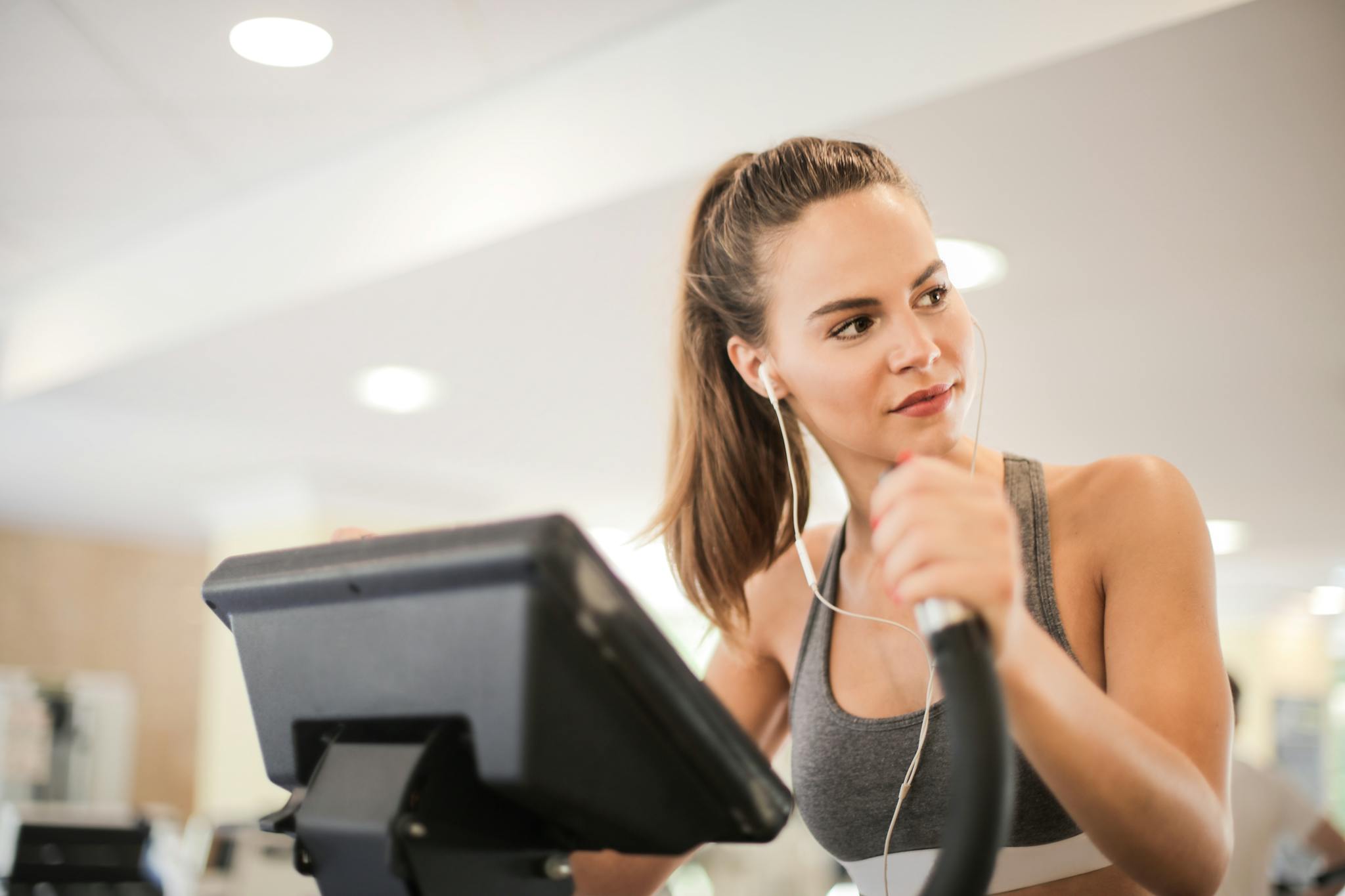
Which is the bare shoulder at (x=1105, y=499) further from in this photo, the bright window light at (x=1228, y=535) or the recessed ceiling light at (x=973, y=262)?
the bright window light at (x=1228, y=535)

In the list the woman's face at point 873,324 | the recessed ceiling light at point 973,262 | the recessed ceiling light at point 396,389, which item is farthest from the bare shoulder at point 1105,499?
the recessed ceiling light at point 396,389

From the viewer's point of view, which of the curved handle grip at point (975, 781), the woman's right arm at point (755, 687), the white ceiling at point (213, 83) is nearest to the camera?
the curved handle grip at point (975, 781)

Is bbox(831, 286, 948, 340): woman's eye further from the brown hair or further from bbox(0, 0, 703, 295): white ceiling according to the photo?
bbox(0, 0, 703, 295): white ceiling

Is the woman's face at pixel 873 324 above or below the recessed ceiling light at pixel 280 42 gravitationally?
below

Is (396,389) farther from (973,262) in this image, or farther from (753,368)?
(753,368)

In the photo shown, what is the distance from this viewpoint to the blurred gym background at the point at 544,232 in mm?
1975

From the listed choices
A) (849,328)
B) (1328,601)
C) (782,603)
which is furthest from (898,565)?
(1328,601)

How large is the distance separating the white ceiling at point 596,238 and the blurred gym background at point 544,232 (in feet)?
0.03

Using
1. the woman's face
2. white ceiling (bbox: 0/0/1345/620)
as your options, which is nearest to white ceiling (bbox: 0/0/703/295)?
white ceiling (bbox: 0/0/1345/620)

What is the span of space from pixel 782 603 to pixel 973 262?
65.7 inches

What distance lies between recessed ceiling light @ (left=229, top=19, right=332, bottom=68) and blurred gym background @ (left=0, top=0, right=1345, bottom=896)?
14 millimetres

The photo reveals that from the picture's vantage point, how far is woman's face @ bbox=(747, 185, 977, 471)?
937 millimetres

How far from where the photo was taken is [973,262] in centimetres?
269

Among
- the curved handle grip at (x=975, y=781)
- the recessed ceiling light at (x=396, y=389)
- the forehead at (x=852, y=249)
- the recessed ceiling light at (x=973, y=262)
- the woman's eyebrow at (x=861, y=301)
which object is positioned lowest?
the curved handle grip at (x=975, y=781)
